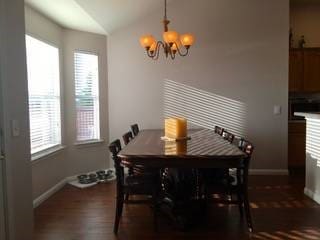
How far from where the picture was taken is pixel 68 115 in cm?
473

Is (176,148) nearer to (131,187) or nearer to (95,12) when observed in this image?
(131,187)

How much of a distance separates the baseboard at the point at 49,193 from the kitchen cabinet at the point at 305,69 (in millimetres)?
4228

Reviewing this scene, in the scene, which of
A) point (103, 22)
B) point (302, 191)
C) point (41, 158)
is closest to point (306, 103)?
point (302, 191)

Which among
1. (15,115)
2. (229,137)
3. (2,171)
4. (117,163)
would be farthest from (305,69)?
(2,171)

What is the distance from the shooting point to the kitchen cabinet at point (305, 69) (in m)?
5.33

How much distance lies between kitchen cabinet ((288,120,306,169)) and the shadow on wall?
902 mm

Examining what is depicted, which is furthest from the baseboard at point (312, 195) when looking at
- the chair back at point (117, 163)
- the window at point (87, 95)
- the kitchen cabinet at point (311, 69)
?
the window at point (87, 95)

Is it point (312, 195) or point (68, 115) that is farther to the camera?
point (68, 115)

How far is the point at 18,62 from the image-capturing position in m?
2.26

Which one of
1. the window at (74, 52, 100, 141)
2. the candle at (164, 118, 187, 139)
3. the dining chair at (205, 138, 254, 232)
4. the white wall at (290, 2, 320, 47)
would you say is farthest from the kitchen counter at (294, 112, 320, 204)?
the window at (74, 52, 100, 141)

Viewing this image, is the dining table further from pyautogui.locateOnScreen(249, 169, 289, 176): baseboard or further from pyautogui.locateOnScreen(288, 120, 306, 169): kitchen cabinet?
pyautogui.locateOnScreen(288, 120, 306, 169): kitchen cabinet

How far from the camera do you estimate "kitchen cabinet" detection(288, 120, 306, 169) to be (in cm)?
523

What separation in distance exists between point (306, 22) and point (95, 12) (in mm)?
4027

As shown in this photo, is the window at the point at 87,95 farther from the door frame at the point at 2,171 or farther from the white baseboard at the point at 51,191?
the door frame at the point at 2,171
